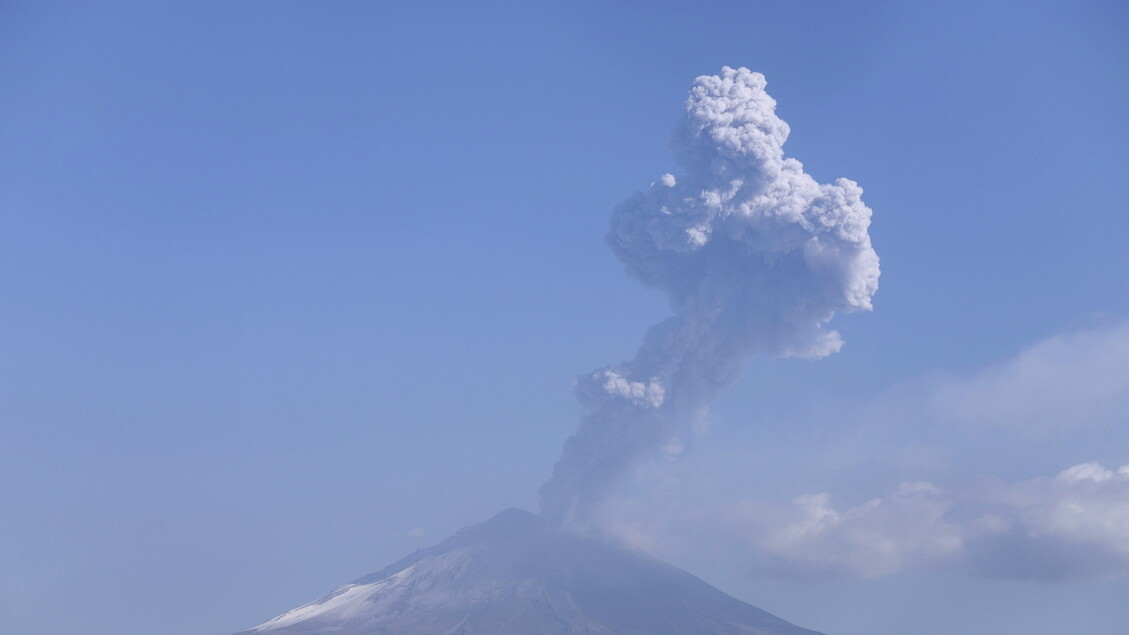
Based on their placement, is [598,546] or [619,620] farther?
[598,546]

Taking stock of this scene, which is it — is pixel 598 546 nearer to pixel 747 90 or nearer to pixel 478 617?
pixel 478 617

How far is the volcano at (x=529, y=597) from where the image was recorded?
3199 inches

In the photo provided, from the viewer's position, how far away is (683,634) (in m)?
79.4

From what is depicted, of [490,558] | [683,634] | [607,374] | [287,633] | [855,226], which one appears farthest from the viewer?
[490,558]

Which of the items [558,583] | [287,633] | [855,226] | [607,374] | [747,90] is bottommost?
[287,633]

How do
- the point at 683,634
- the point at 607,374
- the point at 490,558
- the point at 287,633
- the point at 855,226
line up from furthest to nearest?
the point at 490,558
the point at 287,633
the point at 683,634
the point at 607,374
the point at 855,226

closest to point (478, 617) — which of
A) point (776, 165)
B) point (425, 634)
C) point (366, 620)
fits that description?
point (425, 634)

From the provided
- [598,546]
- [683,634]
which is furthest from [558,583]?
[683,634]

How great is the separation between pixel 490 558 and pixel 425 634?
1276cm

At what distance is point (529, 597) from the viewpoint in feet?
276

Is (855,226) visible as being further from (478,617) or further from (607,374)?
(478,617)

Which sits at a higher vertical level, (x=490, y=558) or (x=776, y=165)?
(x=776, y=165)

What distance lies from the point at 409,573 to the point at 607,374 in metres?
34.4

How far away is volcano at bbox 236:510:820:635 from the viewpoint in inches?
3199
